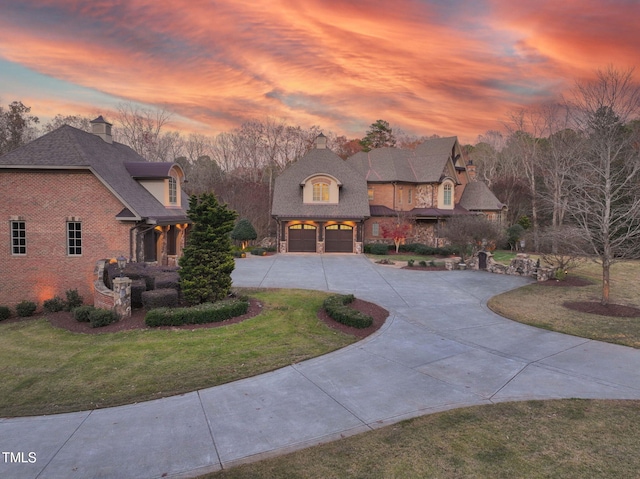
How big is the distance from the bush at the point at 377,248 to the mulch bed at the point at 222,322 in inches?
653

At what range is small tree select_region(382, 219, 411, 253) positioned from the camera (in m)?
31.3

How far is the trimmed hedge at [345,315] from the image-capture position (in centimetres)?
1116

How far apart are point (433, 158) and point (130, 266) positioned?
101 feet

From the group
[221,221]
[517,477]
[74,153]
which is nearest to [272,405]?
[517,477]

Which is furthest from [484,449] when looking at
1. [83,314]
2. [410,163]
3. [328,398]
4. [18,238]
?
[410,163]

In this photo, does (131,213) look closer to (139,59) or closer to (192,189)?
(139,59)

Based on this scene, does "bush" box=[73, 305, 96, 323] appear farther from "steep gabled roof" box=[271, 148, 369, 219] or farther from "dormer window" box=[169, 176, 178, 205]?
"steep gabled roof" box=[271, 148, 369, 219]

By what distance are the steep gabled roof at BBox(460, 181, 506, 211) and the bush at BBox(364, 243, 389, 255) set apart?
1255 centimetres

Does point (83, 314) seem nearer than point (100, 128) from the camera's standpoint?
Yes

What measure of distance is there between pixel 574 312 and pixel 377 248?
18.0 meters

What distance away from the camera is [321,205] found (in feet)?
105

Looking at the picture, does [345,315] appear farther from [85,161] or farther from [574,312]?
[85,161]

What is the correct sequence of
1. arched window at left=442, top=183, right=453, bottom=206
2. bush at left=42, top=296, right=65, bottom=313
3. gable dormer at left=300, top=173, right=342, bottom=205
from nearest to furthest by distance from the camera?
bush at left=42, top=296, right=65, bottom=313, gable dormer at left=300, top=173, right=342, bottom=205, arched window at left=442, top=183, right=453, bottom=206

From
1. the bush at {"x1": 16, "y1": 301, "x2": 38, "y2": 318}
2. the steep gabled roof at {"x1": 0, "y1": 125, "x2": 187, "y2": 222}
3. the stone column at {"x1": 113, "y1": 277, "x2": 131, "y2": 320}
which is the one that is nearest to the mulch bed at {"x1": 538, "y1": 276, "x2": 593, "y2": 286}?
the stone column at {"x1": 113, "y1": 277, "x2": 131, "y2": 320}
